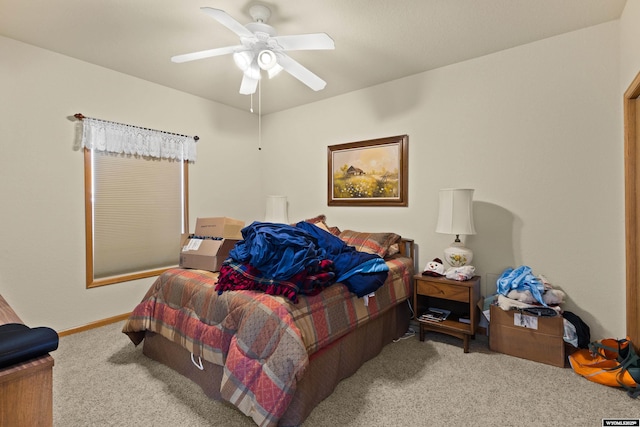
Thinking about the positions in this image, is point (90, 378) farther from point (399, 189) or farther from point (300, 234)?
point (399, 189)

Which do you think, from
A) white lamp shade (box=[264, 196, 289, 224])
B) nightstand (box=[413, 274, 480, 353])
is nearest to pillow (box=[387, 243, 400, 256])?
nightstand (box=[413, 274, 480, 353])

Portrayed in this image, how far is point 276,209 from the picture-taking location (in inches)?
160

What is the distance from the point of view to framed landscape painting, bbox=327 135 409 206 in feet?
11.4

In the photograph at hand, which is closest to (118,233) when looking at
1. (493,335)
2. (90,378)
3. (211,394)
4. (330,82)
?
(90,378)

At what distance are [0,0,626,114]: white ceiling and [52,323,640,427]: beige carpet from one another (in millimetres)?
2610

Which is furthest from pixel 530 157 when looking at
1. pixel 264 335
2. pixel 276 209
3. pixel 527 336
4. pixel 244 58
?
pixel 276 209

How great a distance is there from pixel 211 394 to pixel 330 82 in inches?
125

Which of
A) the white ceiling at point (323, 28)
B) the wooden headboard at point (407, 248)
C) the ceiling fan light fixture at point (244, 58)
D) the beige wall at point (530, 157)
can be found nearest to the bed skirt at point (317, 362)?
the wooden headboard at point (407, 248)

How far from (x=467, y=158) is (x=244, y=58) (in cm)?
222

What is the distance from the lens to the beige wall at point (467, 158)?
2480 millimetres

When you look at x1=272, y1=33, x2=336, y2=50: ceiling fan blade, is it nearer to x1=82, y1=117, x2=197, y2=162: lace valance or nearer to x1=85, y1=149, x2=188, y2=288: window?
x1=82, y1=117, x2=197, y2=162: lace valance

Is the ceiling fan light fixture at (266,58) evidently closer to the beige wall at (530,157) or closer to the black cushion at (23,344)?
the beige wall at (530,157)

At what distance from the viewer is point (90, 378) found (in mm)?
2188

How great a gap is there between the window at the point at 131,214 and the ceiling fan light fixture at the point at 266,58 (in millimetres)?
2019
